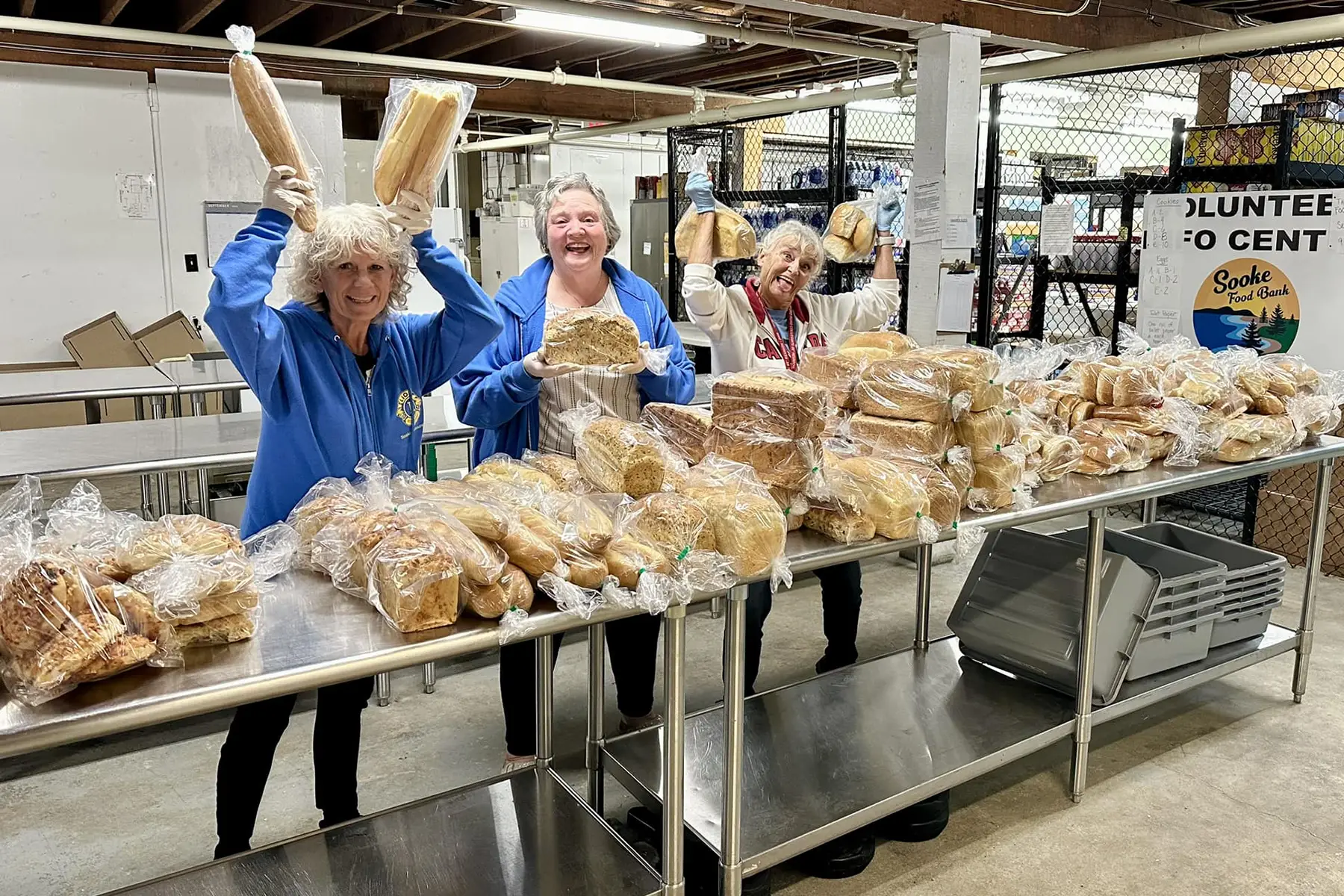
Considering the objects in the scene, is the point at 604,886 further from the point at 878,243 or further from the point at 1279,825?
the point at 878,243

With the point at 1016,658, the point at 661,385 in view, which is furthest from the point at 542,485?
the point at 1016,658

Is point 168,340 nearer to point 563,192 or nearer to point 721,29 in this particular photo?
point 721,29

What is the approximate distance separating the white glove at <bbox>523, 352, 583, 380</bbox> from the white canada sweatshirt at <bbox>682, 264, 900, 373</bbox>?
0.77m

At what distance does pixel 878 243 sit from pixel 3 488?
9.20 ft

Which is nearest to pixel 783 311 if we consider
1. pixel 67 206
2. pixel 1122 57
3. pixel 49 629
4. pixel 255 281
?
pixel 255 281

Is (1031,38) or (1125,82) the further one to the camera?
(1125,82)

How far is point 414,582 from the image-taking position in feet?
4.68

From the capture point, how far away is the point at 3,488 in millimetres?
2930

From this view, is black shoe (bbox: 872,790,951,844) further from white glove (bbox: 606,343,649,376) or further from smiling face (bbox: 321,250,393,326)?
smiling face (bbox: 321,250,393,326)

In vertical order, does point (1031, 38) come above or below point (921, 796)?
above

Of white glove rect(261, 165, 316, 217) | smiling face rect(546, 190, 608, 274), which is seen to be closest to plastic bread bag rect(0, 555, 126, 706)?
white glove rect(261, 165, 316, 217)

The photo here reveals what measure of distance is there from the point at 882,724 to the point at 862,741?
121 millimetres

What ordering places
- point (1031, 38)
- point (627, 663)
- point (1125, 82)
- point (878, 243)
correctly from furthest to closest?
point (1125, 82) < point (1031, 38) < point (878, 243) < point (627, 663)

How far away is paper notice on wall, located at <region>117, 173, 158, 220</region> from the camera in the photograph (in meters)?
6.29
